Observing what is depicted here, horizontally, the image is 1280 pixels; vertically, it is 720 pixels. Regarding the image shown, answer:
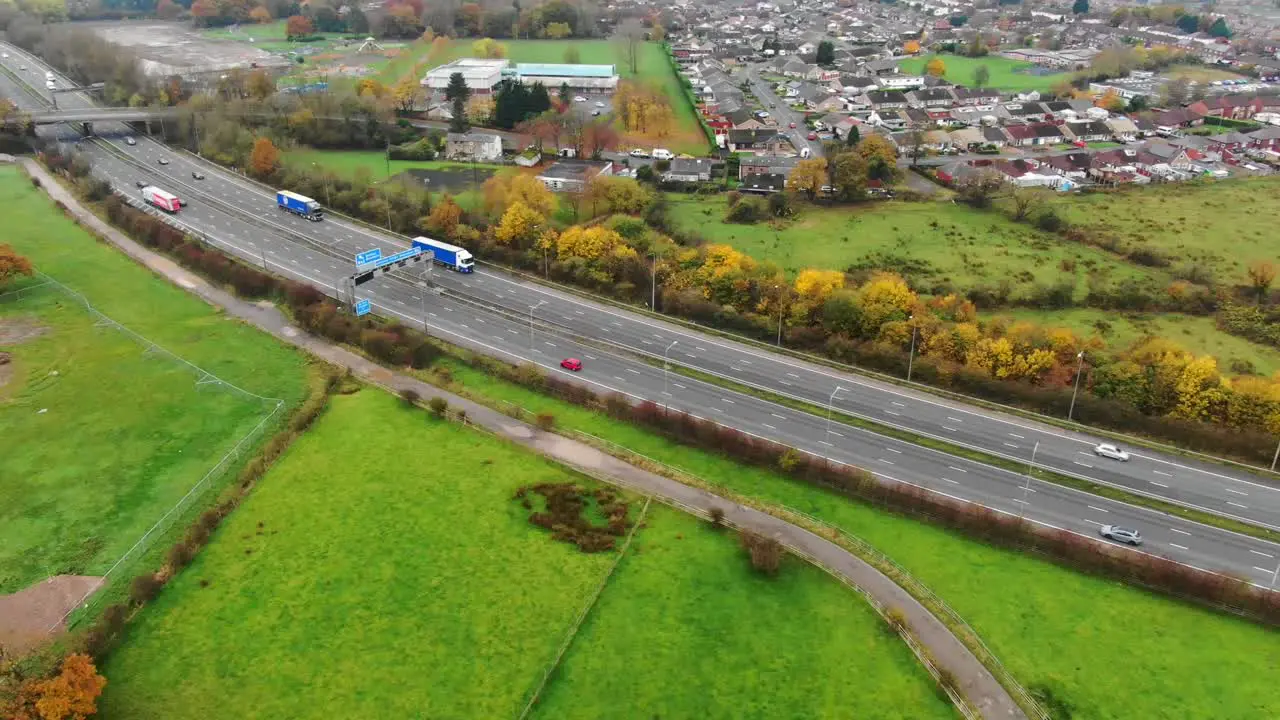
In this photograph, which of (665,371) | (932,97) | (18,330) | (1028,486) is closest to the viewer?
(1028,486)

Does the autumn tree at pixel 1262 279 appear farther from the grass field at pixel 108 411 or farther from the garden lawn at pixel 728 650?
Result: the grass field at pixel 108 411

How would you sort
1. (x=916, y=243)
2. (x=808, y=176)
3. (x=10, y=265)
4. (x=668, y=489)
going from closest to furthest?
1. (x=668, y=489)
2. (x=10, y=265)
3. (x=916, y=243)
4. (x=808, y=176)

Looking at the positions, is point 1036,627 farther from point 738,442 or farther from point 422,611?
point 422,611

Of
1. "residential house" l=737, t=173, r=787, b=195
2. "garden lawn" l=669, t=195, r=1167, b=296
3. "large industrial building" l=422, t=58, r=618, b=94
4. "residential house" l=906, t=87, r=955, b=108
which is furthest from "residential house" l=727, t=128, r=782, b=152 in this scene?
"large industrial building" l=422, t=58, r=618, b=94

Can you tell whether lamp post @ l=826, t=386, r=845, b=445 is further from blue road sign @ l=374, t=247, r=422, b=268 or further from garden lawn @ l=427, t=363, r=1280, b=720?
blue road sign @ l=374, t=247, r=422, b=268

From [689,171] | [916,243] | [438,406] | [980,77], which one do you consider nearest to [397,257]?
[438,406]

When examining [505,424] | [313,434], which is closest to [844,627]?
[505,424]

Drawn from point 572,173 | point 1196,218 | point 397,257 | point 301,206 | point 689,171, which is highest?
point 689,171

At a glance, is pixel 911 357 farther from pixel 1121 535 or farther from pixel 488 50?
pixel 488 50
